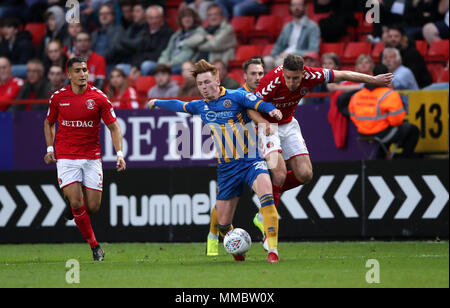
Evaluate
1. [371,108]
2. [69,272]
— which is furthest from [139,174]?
[69,272]

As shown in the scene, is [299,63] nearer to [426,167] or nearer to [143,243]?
[426,167]

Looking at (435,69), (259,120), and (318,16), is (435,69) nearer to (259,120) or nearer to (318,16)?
(318,16)

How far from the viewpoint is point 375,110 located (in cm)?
1371

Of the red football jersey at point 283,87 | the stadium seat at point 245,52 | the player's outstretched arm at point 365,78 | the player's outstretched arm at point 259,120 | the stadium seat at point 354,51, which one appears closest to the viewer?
the player's outstretched arm at point 259,120

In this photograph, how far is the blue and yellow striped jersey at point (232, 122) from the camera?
33.6ft

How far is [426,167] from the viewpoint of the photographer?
13625mm

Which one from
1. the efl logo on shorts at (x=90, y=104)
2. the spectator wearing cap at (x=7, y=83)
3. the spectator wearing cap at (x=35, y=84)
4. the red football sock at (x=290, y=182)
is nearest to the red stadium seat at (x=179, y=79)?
the spectator wearing cap at (x=35, y=84)

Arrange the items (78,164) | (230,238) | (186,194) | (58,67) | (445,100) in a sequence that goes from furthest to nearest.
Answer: (58,67) < (186,194) < (445,100) < (78,164) < (230,238)

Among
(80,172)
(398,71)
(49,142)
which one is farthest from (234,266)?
(398,71)

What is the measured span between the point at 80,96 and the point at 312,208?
14.0ft

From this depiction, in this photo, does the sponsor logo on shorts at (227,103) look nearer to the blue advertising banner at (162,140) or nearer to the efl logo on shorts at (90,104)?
the efl logo on shorts at (90,104)

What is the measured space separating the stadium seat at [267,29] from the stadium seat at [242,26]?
11 centimetres

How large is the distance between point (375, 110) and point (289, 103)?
2.71m

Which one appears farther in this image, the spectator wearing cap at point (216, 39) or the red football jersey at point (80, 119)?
the spectator wearing cap at point (216, 39)
